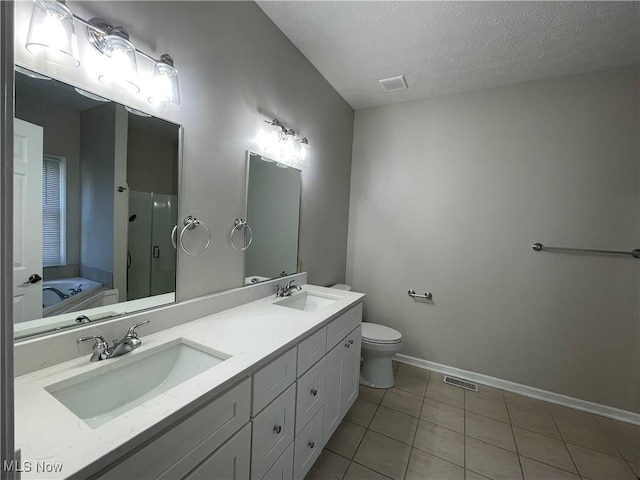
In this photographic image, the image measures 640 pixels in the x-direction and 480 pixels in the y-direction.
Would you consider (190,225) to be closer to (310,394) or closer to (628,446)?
(310,394)

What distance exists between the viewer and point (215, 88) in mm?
1386

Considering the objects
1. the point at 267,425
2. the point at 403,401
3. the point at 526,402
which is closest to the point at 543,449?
the point at 526,402

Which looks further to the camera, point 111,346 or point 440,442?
point 440,442

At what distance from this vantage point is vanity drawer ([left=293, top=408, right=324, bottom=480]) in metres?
1.24

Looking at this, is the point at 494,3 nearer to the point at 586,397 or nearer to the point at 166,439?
the point at 166,439

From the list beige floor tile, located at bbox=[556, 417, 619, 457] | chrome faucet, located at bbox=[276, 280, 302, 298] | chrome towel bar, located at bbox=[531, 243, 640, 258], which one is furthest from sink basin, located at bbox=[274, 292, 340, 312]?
beige floor tile, located at bbox=[556, 417, 619, 457]

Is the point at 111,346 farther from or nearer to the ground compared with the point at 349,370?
farther from the ground

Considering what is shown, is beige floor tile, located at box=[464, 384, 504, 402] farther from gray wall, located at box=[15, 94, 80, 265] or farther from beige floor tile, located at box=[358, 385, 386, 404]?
gray wall, located at box=[15, 94, 80, 265]

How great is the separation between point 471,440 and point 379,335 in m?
0.87

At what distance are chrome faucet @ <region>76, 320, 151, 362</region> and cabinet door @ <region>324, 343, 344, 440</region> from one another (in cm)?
91

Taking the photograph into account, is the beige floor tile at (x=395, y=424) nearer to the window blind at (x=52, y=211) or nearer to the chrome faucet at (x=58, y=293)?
the chrome faucet at (x=58, y=293)

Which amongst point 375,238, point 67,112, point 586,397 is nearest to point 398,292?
point 375,238

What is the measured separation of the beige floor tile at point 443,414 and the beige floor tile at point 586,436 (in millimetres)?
647

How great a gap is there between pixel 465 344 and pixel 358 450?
142 centimetres
